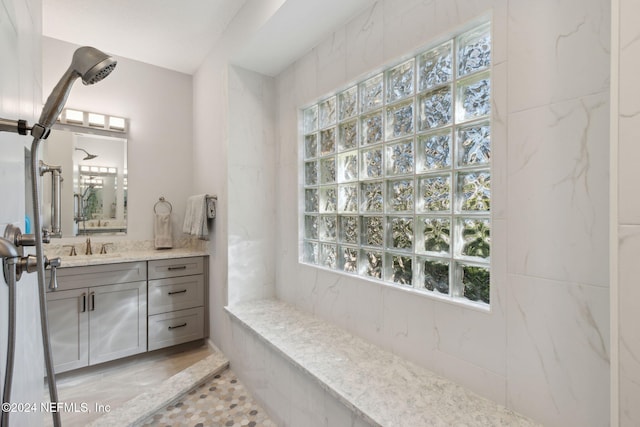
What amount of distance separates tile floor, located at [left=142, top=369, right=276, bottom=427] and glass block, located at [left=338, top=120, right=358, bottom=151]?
5.51 ft

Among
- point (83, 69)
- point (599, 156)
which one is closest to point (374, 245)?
point (599, 156)

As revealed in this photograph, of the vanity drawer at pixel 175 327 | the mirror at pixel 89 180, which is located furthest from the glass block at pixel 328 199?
the mirror at pixel 89 180

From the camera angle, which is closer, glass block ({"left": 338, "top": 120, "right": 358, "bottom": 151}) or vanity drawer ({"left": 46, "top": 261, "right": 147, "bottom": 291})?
glass block ({"left": 338, "top": 120, "right": 358, "bottom": 151})

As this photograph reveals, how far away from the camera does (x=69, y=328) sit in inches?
84.8

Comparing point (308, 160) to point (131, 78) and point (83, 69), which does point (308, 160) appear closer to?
point (83, 69)

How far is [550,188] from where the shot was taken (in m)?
1.02

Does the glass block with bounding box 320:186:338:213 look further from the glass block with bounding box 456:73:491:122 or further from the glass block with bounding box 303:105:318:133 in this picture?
the glass block with bounding box 456:73:491:122

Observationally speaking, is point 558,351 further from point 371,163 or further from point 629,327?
point 371,163

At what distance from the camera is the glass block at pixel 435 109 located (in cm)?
132

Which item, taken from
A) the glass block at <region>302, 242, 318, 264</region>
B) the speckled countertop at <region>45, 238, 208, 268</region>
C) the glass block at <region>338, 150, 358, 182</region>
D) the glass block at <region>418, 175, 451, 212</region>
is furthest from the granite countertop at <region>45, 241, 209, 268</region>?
the glass block at <region>418, 175, 451, 212</region>

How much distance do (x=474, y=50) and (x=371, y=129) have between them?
61cm

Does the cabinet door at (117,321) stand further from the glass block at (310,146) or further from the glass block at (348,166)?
the glass block at (348,166)

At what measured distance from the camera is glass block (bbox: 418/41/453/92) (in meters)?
1.33

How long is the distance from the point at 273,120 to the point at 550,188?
78.7 inches
